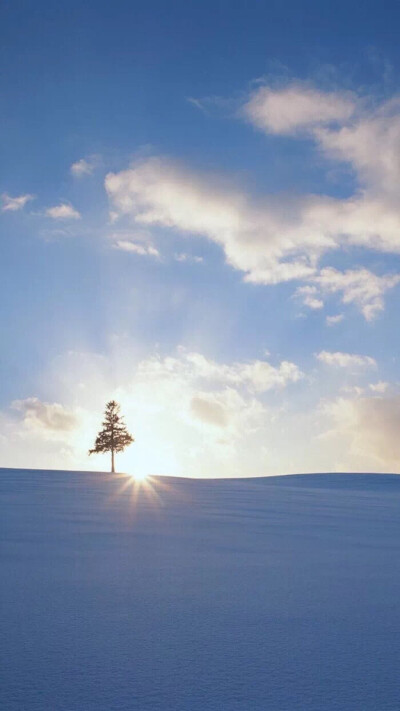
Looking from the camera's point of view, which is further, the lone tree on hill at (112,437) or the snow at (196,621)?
the lone tree on hill at (112,437)

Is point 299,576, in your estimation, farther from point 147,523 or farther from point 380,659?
point 147,523

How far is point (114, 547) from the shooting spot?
6594 mm

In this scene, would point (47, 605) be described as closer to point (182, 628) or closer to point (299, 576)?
point (182, 628)

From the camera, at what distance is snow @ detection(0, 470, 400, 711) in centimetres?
256

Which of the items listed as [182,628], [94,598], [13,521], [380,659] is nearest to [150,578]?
[94,598]

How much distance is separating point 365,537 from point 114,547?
13.9ft

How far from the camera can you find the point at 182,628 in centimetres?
348

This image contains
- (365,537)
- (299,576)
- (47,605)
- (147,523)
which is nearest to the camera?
(47,605)

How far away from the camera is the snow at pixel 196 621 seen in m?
2.56

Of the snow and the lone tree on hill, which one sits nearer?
the snow

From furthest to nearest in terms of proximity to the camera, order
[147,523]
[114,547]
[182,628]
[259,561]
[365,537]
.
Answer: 1. [147,523]
2. [365,537]
3. [114,547]
4. [259,561]
5. [182,628]

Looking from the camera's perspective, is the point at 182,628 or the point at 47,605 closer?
the point at 182,628

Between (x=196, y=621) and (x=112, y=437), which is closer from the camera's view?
(x=196, y=621)

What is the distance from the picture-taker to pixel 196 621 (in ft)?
12.0
